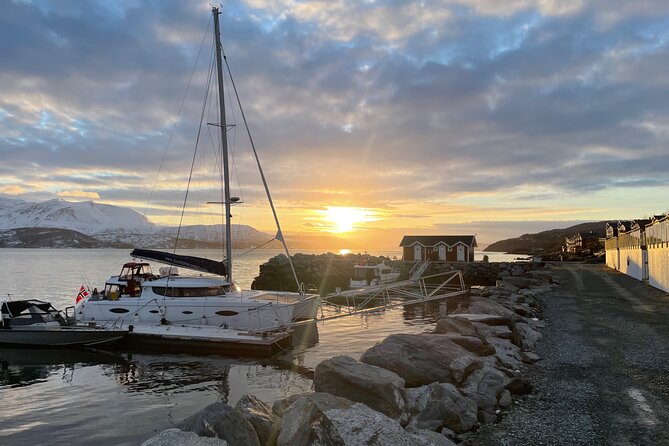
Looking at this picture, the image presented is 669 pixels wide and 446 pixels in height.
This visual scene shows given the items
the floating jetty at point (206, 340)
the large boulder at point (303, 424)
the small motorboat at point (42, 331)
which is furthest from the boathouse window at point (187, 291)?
the large boulder at point (303, 424)

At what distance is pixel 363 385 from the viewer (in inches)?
407

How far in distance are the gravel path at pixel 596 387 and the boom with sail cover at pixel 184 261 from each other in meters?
16.0

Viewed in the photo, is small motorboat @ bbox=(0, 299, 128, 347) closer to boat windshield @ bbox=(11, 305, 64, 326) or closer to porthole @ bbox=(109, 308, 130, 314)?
boat windshield @ bbox=(11, 305, 64, 326)

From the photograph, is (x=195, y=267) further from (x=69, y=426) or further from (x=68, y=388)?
(x=69, y=426)

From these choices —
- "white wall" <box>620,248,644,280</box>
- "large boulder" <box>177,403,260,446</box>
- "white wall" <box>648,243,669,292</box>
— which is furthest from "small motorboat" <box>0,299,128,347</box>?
"white wall" <box>620,248,644,280</box>

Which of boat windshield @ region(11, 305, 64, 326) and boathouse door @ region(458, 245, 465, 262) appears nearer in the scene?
boat windshield @ region(11, 305, 64, 326)

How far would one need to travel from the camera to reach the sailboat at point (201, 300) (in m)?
22.2

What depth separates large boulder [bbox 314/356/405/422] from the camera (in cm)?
998

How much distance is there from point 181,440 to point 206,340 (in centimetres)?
1413

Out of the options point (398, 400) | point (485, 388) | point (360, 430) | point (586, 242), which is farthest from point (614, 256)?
point (360, 430)

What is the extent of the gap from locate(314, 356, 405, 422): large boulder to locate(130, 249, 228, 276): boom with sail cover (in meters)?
14.6

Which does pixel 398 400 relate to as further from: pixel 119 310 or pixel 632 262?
pixel 632 262

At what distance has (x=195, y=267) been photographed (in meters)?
24.8

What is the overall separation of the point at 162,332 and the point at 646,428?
18907 mm
